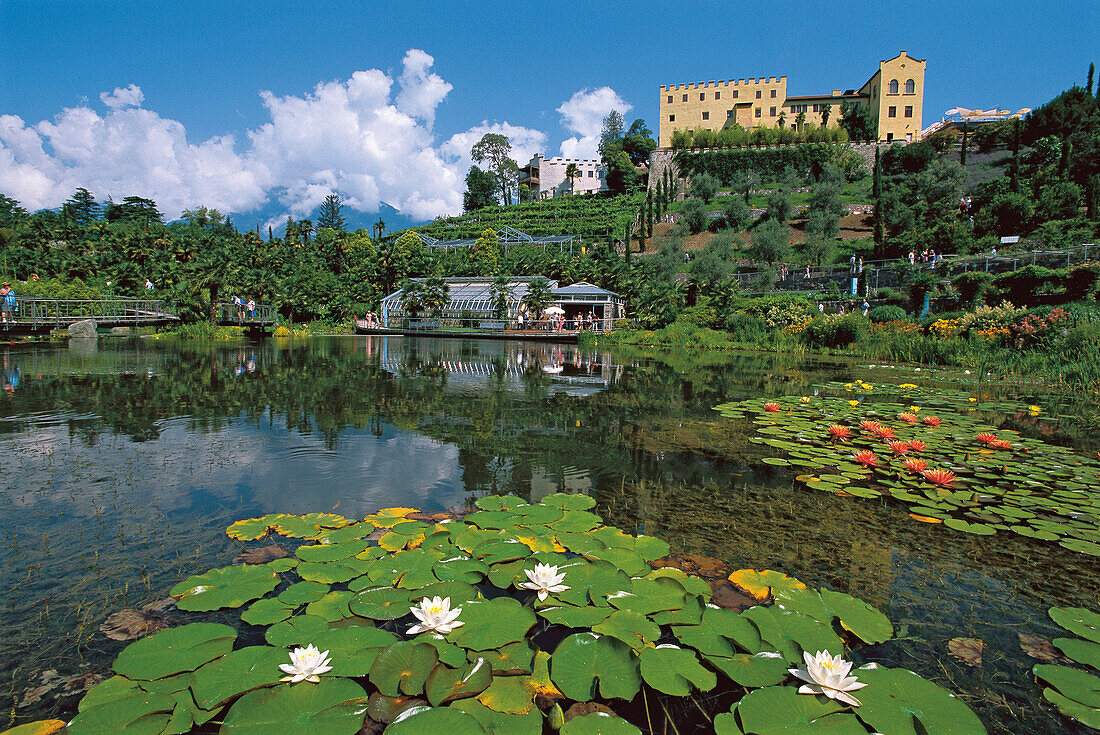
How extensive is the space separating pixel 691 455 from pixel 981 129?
57247mm

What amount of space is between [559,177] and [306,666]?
236ft

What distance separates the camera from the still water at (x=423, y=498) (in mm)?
2053

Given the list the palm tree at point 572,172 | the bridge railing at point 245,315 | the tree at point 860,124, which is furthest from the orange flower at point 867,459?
the palm tree at point 572,172

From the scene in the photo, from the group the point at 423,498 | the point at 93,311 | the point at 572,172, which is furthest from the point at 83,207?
the point at 423,498

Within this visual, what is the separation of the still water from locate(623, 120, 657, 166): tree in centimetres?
5726

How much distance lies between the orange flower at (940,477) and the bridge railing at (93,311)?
27.3 m

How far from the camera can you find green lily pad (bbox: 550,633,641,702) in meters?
1.71

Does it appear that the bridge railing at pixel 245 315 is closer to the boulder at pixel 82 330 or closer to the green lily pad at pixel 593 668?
the boulder at pixel 82 330

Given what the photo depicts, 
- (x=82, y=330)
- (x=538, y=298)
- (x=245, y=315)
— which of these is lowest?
(x=82, y=330)

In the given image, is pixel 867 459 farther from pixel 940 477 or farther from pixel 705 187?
pixel 705 187

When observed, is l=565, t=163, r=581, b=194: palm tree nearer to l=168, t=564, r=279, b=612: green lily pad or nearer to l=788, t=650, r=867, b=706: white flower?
l=168, t=564, r=279, b=612: green lily pad

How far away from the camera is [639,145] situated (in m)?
59.1

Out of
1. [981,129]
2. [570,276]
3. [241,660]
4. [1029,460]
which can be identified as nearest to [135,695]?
[241,660]

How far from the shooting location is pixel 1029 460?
14.6 feet
